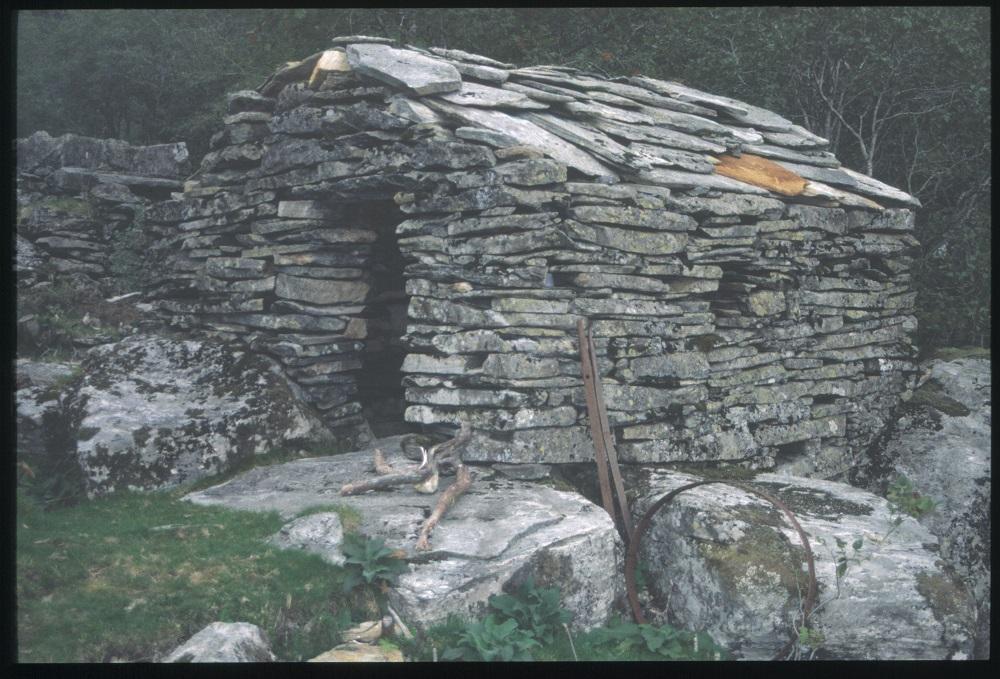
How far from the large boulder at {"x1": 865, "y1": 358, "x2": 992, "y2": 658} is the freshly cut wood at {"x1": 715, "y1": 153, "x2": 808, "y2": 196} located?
241 cm

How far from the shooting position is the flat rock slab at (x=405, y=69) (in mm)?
7188

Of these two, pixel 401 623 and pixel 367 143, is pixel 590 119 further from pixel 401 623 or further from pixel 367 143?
pixel 401 623

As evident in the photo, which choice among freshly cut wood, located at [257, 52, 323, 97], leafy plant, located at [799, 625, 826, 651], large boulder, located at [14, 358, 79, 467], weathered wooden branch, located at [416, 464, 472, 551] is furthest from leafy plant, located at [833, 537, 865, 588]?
large boulder, located at [14, 358, 79, 467]

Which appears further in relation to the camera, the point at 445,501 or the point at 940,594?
the point at 445,501

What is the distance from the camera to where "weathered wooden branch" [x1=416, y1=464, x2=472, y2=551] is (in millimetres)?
5633

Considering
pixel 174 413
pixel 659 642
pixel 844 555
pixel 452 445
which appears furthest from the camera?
pixel 174 413

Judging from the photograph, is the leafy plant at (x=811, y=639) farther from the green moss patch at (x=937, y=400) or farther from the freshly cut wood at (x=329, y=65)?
the freshly cut wood at (x=329, y=65)

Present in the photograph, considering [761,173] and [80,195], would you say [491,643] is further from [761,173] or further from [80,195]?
[80,195]

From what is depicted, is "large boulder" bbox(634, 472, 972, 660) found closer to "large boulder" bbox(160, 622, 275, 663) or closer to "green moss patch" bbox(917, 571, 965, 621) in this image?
"green moss patch" bbox(917, 571, 965, 621)

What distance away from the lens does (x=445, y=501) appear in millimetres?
6027

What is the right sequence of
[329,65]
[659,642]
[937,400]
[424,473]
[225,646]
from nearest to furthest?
[225,646] → [659,642] → [424,473] → [329,65] → [937,400]

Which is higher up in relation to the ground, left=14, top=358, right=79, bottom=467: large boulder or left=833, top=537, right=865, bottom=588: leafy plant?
left=14, top=358, right=79, bottom=467: large boulder

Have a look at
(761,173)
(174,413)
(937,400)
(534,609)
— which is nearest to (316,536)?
(534,609)

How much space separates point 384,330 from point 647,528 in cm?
337
